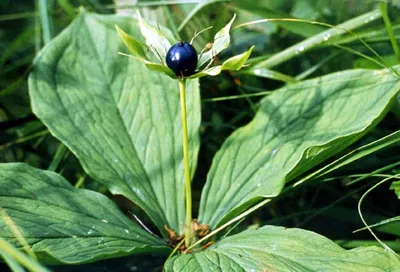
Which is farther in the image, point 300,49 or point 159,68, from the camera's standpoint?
point 300,49

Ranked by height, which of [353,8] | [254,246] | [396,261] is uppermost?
[353,8]

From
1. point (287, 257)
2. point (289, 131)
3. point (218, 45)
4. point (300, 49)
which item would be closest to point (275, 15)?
point (300, 49)

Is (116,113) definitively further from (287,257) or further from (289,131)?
(287,257)

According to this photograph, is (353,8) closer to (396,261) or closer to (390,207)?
(390,207)

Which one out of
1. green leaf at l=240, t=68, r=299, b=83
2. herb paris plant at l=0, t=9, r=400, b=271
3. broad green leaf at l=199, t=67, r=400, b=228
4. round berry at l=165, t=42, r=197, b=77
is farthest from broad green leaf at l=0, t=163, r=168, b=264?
green leaf at l=240, t=68, r=299, b=83

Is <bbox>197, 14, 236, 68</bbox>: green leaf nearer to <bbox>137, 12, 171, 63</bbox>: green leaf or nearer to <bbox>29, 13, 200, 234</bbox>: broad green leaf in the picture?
<bbox>137, 12, 171, 63</bbox>: green leaf

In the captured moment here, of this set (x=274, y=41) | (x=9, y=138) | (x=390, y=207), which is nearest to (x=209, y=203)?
(x=390, y=207)

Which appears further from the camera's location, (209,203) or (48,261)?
(209,203)
